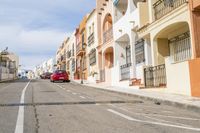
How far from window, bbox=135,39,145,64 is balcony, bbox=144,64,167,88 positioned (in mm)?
3118

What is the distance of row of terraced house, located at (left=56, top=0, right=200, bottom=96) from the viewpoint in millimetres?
13891

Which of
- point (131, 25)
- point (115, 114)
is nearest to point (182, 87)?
point (115, 114)

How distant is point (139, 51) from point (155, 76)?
16.8ft

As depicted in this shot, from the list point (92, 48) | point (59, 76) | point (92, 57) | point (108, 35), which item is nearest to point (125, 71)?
point (108, 35)

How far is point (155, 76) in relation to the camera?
1816cm

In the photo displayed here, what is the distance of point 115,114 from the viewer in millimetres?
9406

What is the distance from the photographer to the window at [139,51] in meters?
22.3

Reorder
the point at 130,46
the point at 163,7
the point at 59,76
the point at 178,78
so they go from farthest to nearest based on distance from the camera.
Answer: the point at 59,76 → the point at 130,46 → the point at 163,7 → the point at 178,78

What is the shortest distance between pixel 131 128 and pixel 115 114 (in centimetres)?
234

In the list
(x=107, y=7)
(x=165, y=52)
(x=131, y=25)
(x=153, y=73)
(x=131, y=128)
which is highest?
(x=107, y=7)

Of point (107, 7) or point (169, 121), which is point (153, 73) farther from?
point (107, 7)

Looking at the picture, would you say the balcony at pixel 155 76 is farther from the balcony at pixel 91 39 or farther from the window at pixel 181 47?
the balcony at pixel 91 39

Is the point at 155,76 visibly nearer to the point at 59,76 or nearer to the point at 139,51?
the point at 139,51

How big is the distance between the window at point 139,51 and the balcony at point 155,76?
312 centimetres
